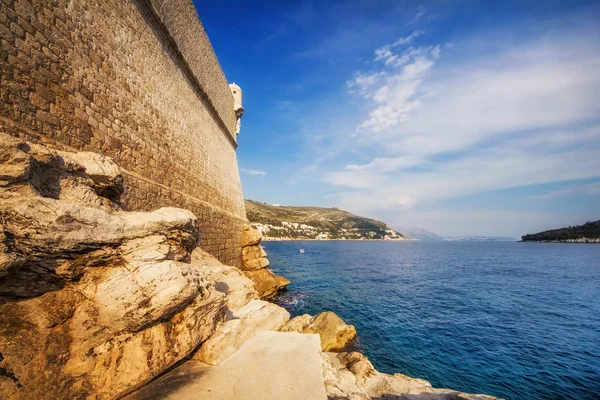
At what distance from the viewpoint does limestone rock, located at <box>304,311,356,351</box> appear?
35.9ft

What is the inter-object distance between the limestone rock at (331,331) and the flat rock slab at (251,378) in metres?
5.99

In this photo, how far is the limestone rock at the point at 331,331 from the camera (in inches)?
430

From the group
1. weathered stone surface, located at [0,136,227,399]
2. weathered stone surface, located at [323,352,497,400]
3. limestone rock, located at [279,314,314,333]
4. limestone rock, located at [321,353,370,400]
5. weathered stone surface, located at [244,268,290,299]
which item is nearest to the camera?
weathered stone surface, located at [0,136,227,399]

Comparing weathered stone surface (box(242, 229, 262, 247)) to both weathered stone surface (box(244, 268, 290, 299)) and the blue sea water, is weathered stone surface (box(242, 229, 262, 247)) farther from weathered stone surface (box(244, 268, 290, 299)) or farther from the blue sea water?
the blue sea water

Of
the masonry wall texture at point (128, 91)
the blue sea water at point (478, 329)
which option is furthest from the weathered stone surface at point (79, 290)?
the blue sea water at point (478, 329)

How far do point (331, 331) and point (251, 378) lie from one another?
25.3ft

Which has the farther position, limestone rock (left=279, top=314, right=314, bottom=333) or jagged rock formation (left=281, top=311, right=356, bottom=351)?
jagged rock formation (left=281, top=311, right=356, bottom=351)

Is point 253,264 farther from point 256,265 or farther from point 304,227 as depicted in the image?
point 304,227

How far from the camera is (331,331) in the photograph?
36.9 ft

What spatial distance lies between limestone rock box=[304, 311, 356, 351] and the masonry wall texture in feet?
21.7

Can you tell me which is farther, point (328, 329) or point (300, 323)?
point (328, 329)

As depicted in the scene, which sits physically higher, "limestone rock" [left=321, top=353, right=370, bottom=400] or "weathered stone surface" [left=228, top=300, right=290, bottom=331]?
"weathered stone surface" [left=228, top=300, right=290, bottom=331]

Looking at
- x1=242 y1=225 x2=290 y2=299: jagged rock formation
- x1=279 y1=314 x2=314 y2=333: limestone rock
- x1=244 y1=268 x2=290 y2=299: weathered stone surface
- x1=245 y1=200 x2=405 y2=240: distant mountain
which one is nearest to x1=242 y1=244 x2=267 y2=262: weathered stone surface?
x1=242 y1=225 x2=290 y2=299: jagged rock formation

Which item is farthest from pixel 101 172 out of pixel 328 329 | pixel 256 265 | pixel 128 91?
pixel 256 265
